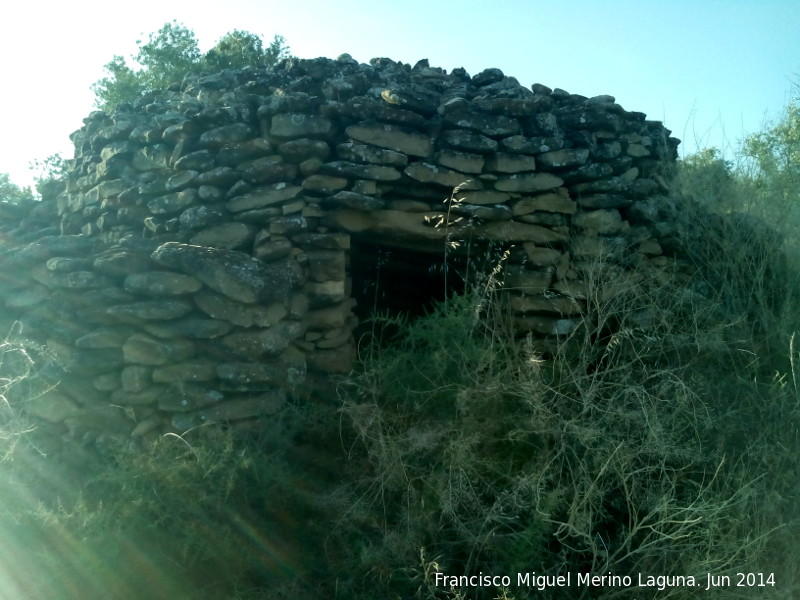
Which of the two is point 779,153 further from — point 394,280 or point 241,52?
point 241,52

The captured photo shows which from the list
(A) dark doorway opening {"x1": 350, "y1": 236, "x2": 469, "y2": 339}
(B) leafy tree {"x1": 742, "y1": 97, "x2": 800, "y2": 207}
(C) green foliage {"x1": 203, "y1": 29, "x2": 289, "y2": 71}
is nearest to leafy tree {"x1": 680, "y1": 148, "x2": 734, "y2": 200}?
(B) leafy tree {"x1": 742, "y1": 97, "x2": 800, "y2": 207}

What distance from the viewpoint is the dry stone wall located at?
437 centimetres

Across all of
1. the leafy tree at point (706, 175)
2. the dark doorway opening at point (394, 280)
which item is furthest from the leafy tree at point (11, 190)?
the leafy tree at point (706, 175)

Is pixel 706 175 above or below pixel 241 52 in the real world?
below

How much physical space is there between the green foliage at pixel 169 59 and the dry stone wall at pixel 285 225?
483 cm

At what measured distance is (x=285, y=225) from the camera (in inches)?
190

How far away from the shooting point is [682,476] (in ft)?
12.4

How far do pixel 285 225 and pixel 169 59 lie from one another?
25.0ft

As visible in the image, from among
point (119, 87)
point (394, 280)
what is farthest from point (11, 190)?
point (394, 280)

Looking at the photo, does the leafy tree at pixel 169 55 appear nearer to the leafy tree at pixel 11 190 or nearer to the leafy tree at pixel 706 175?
the leafy tree at pixel 11 190

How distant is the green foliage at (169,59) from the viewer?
10.3m

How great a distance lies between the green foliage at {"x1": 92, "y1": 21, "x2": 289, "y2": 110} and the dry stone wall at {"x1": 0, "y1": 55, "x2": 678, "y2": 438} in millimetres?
4831

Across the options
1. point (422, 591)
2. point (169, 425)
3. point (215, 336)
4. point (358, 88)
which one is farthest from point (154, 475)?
point (358, 88)

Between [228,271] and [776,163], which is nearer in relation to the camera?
[228,271]
